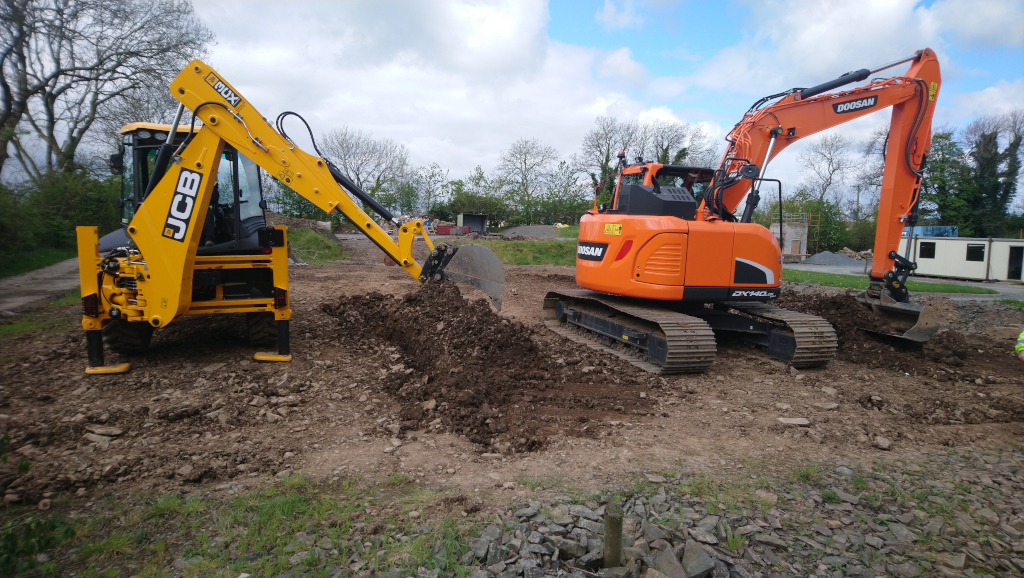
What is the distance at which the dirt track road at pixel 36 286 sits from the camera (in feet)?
35.2

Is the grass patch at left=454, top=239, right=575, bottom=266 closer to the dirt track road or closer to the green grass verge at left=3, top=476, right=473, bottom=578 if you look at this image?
the dirt track road

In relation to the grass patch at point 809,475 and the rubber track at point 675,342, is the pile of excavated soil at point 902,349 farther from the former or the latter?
the grass patch at point 809,475

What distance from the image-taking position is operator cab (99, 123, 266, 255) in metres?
6.21

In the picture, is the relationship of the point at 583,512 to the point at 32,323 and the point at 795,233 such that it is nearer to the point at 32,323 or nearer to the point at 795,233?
the point at 32,323

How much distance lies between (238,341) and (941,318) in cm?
1221

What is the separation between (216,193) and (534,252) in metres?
15.4

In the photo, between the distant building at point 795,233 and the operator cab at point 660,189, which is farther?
the distant building at point 795,233

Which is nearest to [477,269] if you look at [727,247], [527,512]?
[727,247]

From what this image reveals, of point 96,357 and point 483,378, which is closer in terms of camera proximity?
point 483,378

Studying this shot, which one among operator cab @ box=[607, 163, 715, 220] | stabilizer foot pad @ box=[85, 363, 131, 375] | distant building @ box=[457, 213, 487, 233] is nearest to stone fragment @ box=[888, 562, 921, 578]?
operator cab @ box=[607, 163, 715, 220]

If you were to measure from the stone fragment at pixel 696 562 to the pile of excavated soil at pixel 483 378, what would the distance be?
165cm

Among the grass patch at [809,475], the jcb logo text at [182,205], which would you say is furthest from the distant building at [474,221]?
the grass patch at [809,475]

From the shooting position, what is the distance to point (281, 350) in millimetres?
6363

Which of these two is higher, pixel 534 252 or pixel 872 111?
pixel 872 111
